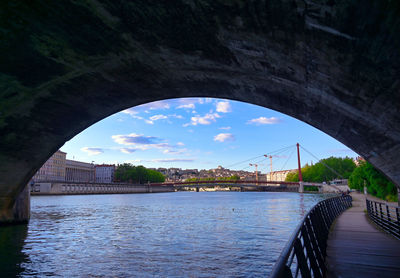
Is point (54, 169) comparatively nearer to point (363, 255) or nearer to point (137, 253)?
point (137, 253)

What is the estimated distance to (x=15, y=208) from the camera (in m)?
17.7

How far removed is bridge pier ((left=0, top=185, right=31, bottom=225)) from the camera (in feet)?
52.7

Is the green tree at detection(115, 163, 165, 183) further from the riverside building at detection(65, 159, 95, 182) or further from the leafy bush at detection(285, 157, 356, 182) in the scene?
the leafy bush at detection(285, 157, 356, 182)

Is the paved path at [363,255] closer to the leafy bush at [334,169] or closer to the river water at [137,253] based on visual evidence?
the river water at [137,253]

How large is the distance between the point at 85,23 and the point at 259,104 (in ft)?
21.0

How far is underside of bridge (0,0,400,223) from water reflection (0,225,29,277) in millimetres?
4890

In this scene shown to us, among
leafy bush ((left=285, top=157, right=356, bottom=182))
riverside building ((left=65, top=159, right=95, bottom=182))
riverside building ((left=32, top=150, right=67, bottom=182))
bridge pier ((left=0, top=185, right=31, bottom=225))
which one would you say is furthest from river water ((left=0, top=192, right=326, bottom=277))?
riverside building ((left=65, top=159, right=95, bottom=182))

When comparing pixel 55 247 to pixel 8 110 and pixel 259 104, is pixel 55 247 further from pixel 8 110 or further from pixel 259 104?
pixel 259 104

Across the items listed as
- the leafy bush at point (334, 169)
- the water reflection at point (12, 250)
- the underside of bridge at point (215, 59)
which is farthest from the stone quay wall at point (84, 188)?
the underside of bridge at point (215, 59)

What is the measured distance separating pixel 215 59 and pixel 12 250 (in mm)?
11811

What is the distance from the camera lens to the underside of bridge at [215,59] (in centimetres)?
490

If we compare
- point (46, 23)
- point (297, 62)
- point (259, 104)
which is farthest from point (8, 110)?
point (297, 62)

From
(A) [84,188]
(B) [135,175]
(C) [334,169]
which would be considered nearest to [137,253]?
(A) [84,188]

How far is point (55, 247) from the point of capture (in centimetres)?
1351
